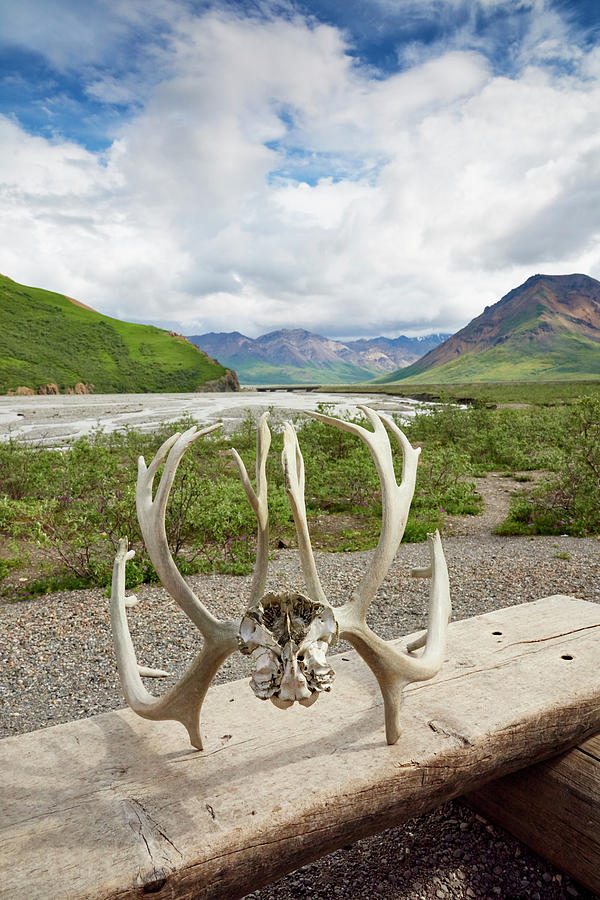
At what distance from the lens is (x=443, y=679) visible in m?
2.57

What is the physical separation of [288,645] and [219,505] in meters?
5.65

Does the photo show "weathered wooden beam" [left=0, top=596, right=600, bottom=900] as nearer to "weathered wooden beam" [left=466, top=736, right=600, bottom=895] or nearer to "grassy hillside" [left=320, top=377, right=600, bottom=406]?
"weathered wooden beam" [left=466, top=736, right=600, bottom=895]

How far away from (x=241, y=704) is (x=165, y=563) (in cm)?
94

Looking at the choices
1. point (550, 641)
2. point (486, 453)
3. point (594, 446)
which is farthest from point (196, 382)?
point (550, 641)

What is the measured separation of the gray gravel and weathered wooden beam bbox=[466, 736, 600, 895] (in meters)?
0.18

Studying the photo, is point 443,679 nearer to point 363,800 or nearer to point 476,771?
point 476,771

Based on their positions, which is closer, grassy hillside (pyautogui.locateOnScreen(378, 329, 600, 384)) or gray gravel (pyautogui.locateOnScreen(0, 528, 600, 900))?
gray gravel (pyautogui.locateOnScreen(0, 528, 600, 900))

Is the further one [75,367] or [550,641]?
[75,367]

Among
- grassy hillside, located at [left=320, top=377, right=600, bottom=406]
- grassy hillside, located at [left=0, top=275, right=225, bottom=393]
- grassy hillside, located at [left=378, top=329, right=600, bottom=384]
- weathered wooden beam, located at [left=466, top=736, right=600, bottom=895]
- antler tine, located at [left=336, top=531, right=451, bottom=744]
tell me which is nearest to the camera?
antler tine, located at [left=336, top=531, right=451, bottom=744]

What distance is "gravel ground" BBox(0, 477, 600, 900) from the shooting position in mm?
2609

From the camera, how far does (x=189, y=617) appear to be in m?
1.75

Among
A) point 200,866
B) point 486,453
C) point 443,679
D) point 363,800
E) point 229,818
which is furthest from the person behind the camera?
point 486,453

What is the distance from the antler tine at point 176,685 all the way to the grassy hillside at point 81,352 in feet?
210

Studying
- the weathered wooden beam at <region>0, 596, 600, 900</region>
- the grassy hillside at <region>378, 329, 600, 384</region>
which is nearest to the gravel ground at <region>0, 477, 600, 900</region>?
the weathered wooden beam at <region>0, 596, 600, 900</region>
